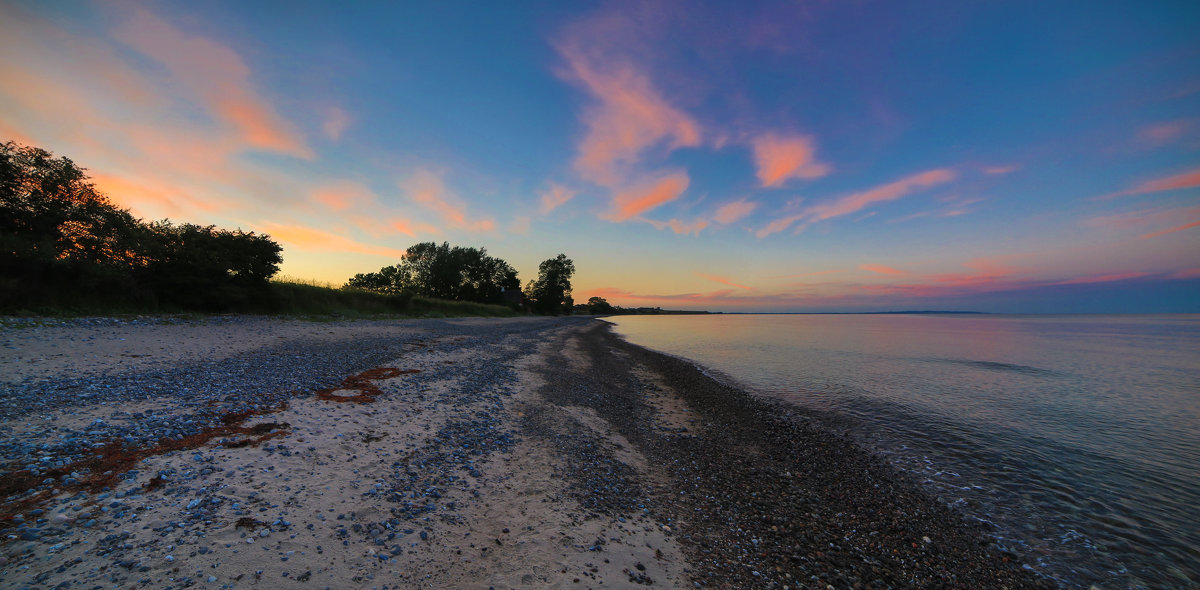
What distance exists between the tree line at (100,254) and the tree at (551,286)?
90062mm

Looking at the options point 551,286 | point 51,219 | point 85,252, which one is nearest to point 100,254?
point 85,252

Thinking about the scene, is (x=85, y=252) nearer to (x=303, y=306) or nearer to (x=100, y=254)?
(x=100, y=254)

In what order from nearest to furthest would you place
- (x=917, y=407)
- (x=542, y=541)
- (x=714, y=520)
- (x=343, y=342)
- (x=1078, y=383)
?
1. (x=542, y=541)
2. (x=714, y=520)
3. (x=917, y=407)
4. (x=343, y=342)
5. (x=1078, y=383)

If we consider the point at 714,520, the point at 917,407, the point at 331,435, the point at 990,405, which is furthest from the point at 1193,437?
the point at 331,435

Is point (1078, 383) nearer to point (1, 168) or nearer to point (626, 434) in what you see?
point (626, 434)

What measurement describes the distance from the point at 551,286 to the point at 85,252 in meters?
101

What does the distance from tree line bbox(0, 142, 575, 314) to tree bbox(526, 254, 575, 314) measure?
295 feet

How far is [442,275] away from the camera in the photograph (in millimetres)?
86375

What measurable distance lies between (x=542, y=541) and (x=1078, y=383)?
33.3 meters

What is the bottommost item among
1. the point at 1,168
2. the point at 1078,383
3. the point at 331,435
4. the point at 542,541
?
the point at 1078,383

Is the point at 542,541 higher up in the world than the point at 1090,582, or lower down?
→ higher up

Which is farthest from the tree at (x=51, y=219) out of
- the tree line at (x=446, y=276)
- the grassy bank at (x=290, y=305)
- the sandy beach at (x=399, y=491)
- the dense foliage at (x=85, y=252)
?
the tree line at (x=446, y=276)

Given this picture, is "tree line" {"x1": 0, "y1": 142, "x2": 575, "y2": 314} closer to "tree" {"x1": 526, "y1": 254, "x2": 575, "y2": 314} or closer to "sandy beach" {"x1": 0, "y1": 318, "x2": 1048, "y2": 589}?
"sandy beach" {"x1": 0, "y1": 318, "x2": 1048, "y2": 589}

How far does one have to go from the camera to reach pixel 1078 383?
71.5 feet
